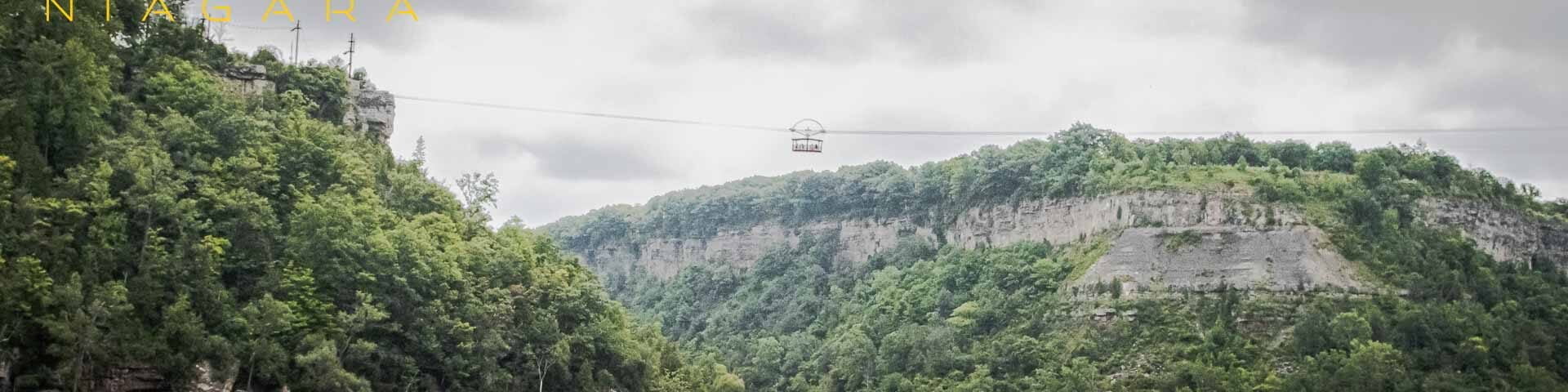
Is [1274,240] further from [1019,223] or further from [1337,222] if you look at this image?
[1019,223]

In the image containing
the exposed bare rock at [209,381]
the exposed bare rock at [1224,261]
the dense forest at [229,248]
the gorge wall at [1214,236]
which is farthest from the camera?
the gorge wall at [1214,236]

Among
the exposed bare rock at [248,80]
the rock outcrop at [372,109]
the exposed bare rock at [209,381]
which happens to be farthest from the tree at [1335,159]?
the exposed bare rock at [209,381]

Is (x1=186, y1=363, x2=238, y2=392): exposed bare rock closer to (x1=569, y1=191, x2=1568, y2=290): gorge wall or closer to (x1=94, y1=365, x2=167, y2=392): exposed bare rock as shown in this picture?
(x1=94, y1=365, x2=167, y2=392): exposed bare rock

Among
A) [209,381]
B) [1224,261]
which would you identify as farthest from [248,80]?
[1224,261]

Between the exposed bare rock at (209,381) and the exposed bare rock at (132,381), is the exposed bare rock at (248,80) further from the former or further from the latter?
the exposed bare rock at (132,381)

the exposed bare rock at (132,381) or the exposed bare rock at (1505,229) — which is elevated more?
the exposed bare rock at (1505,229)

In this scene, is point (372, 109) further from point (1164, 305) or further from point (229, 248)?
point (1164, 305)

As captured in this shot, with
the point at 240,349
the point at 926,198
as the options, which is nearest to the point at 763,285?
the point at 926,198
